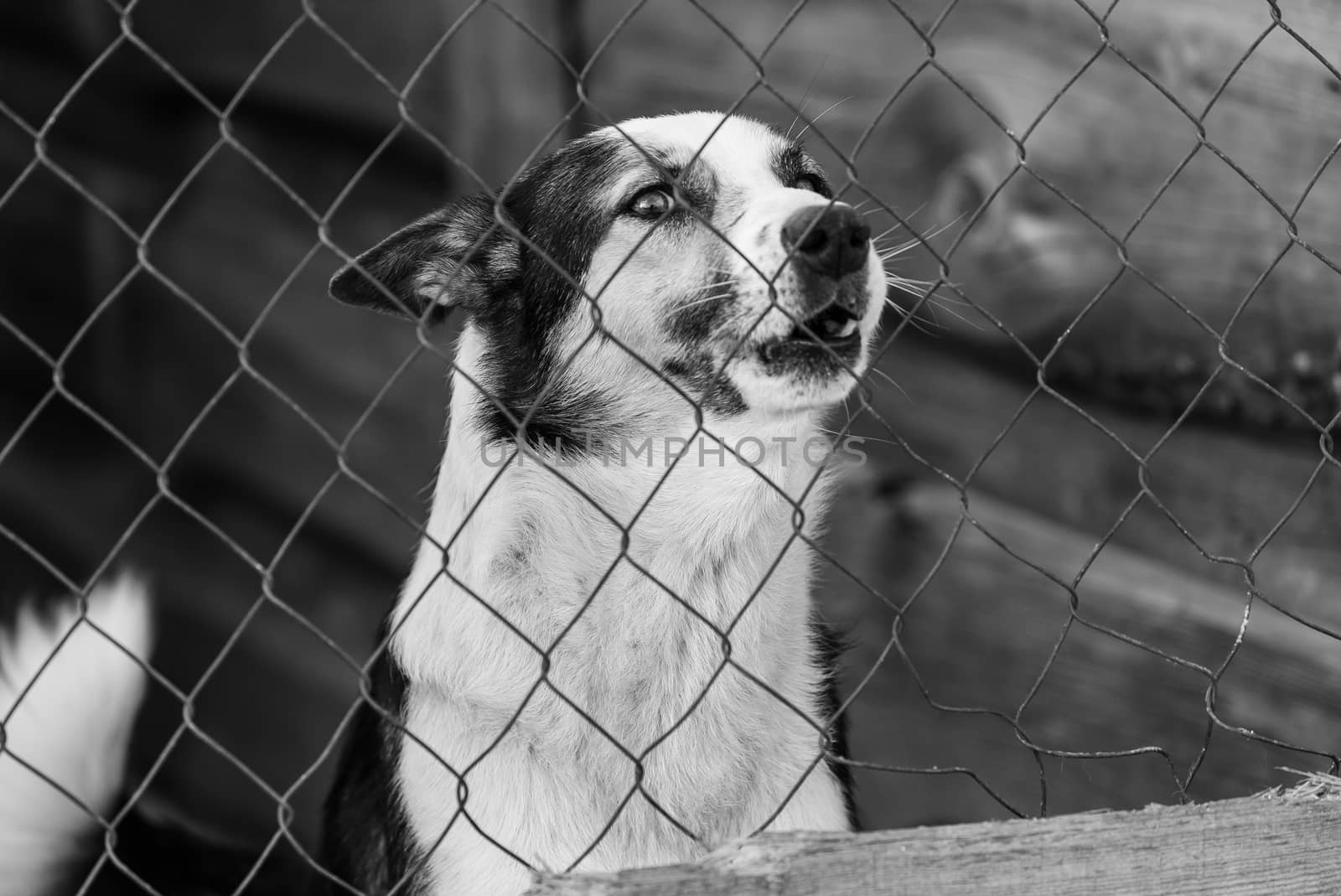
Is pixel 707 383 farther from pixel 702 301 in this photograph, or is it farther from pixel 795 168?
pixel 795 168

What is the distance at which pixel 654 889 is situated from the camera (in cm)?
154

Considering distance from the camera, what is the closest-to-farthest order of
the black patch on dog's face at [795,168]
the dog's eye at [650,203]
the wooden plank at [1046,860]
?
the wooden plank at [1046,860] < the dog's eye at [650,203] < the black patch on dog's face at [795,168]

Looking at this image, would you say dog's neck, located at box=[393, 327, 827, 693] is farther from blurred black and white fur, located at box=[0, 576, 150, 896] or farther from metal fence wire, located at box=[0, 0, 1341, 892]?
blurred black and white fur, located at box=[0, 576, 150, 896]

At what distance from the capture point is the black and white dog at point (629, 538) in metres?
1.99

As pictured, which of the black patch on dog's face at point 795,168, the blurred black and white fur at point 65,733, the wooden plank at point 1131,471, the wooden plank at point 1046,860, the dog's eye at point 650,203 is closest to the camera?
the wooden plank at point 1046,860

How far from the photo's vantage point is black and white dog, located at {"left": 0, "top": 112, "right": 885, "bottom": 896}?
1.99 m

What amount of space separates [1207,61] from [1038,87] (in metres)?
0.38

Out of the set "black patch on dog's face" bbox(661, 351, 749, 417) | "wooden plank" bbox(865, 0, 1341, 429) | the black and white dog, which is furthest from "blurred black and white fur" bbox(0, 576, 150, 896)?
"wooden plank" bbox(865, 0, 1341, 429)

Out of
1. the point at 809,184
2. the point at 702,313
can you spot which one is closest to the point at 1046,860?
the point at 702,313

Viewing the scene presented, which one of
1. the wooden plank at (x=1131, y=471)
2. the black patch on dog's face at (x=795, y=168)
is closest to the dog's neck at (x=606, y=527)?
the wooden plank at (x=1131, y=471)

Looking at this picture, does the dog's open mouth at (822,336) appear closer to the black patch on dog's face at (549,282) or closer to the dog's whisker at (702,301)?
the dog's whisker at (702,301)

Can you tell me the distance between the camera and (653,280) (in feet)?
7.32

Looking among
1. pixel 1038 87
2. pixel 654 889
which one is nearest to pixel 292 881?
pixel 654 889

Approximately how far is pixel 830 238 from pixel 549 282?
653mm
